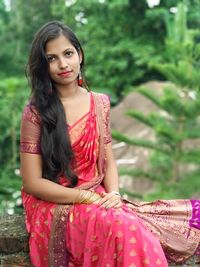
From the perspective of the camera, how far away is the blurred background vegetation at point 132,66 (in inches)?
234

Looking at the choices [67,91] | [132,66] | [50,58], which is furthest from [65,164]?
[132,66]

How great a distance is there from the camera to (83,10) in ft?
38.2

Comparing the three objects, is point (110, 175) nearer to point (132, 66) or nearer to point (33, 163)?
point (33, 163)

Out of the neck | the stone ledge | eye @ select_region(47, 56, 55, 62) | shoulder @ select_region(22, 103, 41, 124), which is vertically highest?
eye @ select_region(47, 56, 55, 62)

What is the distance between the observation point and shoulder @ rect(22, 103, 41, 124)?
2.19m

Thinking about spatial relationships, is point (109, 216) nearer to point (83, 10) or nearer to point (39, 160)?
point (39, 160)

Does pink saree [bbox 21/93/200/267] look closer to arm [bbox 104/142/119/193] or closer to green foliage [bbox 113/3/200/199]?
arm [bbox 104/142/119/193]

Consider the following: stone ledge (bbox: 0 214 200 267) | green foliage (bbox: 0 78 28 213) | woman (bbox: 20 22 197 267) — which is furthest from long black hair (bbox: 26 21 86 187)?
green foliage (bbox: 0 78 28 213)

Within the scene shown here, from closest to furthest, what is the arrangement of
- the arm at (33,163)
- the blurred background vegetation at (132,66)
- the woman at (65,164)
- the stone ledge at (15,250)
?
the woman at (65,164) → the arm at (33,163) → the stone ledge at (15,250) → the blurred background vegetation at (132,66)

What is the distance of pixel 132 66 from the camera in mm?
11125

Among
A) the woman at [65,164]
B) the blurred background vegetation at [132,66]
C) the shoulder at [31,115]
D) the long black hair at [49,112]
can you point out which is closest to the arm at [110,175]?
the woman at [65,164]

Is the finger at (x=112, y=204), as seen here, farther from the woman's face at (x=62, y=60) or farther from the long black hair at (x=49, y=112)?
the woman's face at (x=62, y=60)

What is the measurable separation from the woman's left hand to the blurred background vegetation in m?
3.48

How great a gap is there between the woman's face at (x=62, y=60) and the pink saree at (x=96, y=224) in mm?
161
